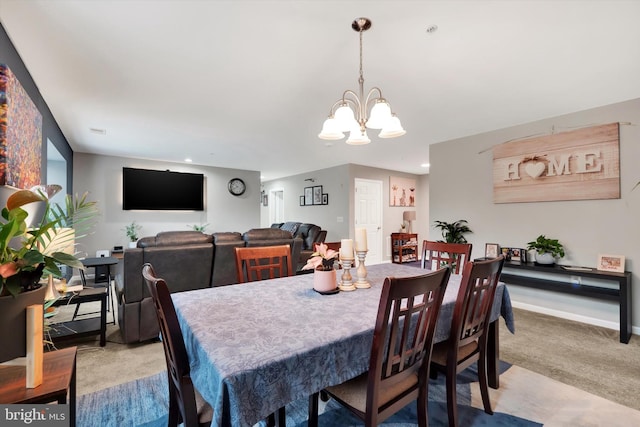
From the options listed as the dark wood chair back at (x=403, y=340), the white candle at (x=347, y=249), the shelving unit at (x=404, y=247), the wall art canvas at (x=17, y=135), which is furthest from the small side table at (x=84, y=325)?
the shelving unit at (x=404, y=247)

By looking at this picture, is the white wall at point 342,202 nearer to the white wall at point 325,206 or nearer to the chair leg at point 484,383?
the white wall at point 325,206

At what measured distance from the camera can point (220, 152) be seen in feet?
17.5

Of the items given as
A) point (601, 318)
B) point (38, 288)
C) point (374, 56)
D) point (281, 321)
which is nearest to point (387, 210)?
point (601, 318)

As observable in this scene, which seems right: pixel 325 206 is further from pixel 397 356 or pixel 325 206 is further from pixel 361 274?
pixel 397 356

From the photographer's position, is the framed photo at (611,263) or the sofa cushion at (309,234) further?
the sofa cushion at (309,234)

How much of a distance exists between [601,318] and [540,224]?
3.74ft

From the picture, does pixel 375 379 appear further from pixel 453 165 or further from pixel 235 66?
pixel 453 165

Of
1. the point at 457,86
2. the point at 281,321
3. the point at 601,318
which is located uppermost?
the point at 457,86

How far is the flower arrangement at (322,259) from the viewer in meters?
1.59

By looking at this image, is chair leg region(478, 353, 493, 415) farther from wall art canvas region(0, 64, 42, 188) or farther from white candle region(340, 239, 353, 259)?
wall art canvas region(0, 64, 42, 188)

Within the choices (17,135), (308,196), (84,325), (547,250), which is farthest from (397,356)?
(308,196)

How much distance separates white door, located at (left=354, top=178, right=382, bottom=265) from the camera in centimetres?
660

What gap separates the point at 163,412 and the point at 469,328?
186 cm

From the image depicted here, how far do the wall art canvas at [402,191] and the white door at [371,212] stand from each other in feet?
1.33
